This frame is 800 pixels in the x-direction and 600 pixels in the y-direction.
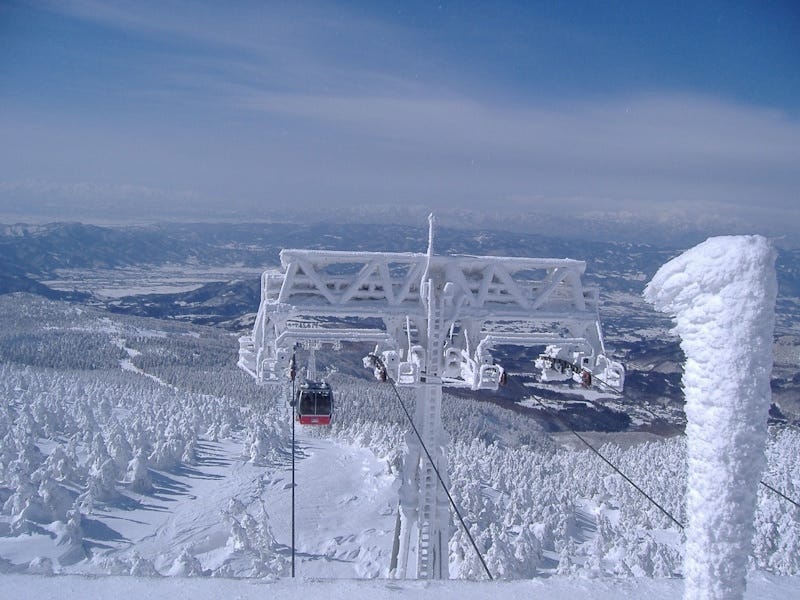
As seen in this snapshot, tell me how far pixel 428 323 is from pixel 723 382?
513cm

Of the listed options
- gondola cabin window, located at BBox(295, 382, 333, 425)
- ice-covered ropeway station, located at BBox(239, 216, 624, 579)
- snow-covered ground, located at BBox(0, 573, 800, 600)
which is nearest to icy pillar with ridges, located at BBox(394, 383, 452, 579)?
ice-covered ropeway station, located at BBox(239, 216, 624, 579)

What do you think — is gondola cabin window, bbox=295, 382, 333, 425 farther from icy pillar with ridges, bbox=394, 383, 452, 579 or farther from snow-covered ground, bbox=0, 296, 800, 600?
snow-covered ground, bbox=0, 296, 800, 600

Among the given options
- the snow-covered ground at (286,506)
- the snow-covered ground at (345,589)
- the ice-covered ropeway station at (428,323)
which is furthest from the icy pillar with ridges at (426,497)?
the snow-covered ground at (345,589)

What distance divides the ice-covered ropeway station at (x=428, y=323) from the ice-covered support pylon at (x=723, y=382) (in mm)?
4758

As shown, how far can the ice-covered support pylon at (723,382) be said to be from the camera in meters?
2.28

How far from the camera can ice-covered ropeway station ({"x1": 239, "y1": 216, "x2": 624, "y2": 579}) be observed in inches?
285

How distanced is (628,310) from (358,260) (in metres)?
77.2

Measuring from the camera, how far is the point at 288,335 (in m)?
7.28

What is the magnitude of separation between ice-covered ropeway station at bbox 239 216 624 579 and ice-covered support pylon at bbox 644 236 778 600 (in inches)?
187

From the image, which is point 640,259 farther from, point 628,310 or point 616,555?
point 616,555

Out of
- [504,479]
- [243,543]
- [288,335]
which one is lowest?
[504,479]

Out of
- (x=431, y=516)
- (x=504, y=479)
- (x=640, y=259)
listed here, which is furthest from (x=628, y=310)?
(x=431, y=516)

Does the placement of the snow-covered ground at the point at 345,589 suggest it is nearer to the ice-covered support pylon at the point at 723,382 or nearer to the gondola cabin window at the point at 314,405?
the ice-covered support pylon at the point at 723,382

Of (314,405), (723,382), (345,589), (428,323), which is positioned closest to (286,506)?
(314,405)
